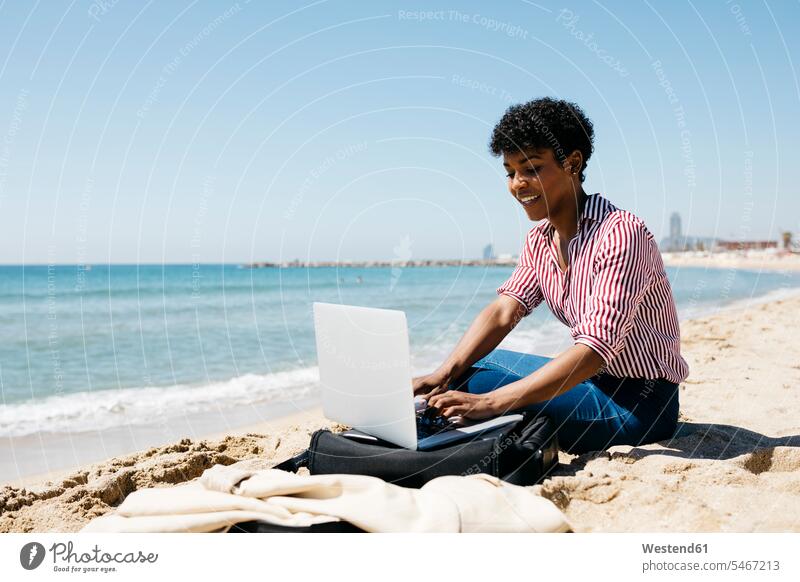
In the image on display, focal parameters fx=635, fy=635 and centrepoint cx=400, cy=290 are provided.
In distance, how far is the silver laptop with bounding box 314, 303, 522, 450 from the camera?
255 cm

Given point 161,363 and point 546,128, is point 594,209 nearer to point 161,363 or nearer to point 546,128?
point 546,128

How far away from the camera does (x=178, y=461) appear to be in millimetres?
3844

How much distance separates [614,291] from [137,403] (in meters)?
5.96

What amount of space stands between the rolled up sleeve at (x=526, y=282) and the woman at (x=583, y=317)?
21 centimetres

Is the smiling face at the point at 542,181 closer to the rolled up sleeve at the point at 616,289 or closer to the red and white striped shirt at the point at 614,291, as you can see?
the red and white striped shirt at the point at 614,291

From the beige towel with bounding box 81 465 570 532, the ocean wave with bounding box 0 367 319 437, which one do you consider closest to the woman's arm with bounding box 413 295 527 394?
the beige towel with bounding box 81 465 570 532

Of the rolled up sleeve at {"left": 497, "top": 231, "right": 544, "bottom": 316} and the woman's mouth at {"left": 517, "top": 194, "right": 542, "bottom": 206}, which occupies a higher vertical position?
the woman's mouth at {"left": 517, "top": 194, "right": 542, "bottom": 206}

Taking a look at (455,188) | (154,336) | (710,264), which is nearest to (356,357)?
(455,188)
